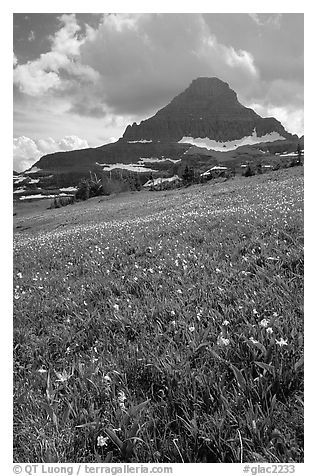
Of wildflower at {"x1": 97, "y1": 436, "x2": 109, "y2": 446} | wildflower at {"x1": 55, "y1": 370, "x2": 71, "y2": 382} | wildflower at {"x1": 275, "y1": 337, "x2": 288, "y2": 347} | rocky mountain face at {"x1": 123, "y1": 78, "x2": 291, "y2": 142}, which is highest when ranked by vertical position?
rocky mountain face at {"x1": 123, "y1": 78, "x2": 291, "y2": 142}

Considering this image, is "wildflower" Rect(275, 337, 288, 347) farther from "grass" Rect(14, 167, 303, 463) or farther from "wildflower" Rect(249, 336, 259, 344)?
"wildflower" Rect(249, 336, 259, 344)

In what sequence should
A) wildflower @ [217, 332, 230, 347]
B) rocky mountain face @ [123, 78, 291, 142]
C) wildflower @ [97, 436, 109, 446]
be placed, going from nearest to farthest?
1. wildflower @ [97, 436, 109, 446]
2. wildflower @ [217, 332, 230, 347]
3. rocky mountain face @ [123, 78, 291, 142]

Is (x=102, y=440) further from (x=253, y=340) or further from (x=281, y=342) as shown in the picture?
(x=281, y=342)

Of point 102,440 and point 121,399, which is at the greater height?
point 121,399

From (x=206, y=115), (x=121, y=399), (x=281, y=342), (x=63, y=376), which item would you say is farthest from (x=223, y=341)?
(x=206, y=115)

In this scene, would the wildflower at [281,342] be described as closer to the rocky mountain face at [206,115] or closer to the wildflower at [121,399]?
the wildflower at [121,399]

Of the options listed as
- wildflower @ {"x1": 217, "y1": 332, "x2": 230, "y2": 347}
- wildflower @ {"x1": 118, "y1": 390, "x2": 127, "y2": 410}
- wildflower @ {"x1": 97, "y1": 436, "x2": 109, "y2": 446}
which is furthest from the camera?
wildflower @ {"x1": 217, "y1": 332, "x2": 230, "y2": 347}

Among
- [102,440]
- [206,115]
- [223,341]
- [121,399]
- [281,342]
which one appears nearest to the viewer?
[102,440]

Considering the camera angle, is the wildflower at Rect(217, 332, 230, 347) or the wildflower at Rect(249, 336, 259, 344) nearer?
the wildflower at Rect(249, 336, 259, 344)

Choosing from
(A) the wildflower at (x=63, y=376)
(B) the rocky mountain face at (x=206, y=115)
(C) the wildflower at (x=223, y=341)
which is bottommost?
(A) the wildflower at (x=63, y=376)

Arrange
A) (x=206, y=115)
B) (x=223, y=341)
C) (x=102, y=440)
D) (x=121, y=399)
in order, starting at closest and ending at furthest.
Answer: (x=102, y=440) → (x=121, y=399) → (x=223, y=341) → (x=206, y=115)

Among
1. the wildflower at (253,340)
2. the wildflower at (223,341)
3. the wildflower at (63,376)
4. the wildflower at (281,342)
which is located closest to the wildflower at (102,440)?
the wildflower at (63,376)

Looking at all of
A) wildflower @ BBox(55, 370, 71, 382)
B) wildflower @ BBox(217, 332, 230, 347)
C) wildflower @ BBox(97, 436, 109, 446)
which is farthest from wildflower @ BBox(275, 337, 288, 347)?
wildflower @ BBox(55, 370, 71, 382)
